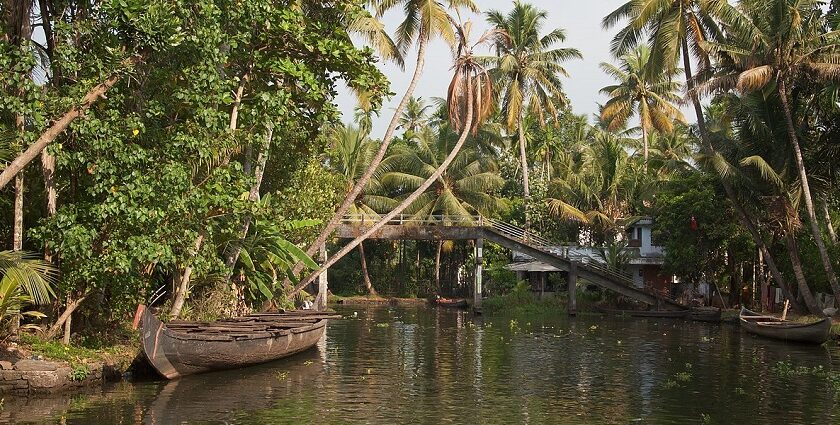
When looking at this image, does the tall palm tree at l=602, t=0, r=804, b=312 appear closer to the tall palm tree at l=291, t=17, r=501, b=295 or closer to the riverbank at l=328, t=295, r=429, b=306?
the tall palm tree at l=291, t=17, r=501, b=295

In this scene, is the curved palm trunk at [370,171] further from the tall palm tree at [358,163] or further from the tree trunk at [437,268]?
the tree trunk at [437,268]

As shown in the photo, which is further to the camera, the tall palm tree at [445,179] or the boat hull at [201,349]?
the tall palm tree at [445,179]

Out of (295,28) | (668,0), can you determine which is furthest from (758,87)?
(295,28)

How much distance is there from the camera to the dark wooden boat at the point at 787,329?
1003 inches

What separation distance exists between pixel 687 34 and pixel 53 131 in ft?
80.8

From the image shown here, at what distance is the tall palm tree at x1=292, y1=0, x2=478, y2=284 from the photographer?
2697cm

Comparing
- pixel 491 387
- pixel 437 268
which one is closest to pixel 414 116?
pixel 437 268

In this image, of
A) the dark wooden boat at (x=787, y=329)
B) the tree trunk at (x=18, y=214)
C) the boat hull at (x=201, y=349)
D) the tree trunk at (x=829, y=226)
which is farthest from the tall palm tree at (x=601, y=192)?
the tree trunk at (x=18, y=214)

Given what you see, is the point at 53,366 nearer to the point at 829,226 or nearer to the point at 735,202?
the point at 735,202

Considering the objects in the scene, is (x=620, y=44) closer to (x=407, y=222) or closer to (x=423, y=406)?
(x=407, y=222)

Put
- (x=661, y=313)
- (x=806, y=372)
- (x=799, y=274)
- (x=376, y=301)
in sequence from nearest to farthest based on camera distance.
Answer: (x=806, y=372) → (x=799, y=274) → (x=661, y=313) → (x=376, y=301)

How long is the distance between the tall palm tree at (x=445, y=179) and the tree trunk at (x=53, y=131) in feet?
100

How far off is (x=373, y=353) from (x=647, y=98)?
2970 cm

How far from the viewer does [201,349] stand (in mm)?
17391
